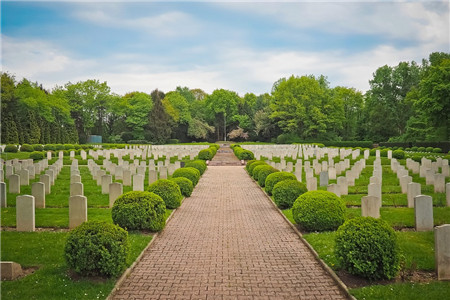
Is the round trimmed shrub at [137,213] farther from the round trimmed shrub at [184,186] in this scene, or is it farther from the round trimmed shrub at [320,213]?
the round trimmed shrub at [184,186]

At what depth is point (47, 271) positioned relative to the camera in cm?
695

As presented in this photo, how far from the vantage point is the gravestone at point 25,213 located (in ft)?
31.9

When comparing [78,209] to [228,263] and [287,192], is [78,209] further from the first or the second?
[287,192]

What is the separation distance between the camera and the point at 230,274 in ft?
22.8

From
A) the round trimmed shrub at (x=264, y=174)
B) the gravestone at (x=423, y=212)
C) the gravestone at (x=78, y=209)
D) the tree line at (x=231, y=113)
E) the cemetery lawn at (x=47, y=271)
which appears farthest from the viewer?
the tree line at (x=231, y=113)

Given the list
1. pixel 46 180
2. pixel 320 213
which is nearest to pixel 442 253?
pixel 320 213

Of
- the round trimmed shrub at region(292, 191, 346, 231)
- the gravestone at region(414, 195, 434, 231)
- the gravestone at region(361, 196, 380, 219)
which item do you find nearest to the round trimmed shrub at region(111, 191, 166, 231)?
the round trimmed shrub at region(292, 191, 346, 231)

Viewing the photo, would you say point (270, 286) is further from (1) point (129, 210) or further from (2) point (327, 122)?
(2) point (327, 122)

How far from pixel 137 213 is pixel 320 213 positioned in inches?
194

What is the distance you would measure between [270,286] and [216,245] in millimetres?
2833

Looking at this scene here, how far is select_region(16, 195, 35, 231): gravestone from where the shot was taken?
9.73m

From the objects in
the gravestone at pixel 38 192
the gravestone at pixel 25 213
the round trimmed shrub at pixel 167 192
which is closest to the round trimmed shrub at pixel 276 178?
the round trimmed shrub at pixel 167 192

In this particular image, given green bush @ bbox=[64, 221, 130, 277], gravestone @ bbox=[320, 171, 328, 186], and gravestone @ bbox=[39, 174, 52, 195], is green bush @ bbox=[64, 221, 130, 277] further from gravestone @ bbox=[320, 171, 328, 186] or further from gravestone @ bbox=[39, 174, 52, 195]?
gravestone @ bbox=[320, 171, 328, 186]

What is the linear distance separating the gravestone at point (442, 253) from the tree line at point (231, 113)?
51802 millimetres
